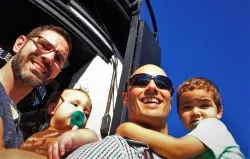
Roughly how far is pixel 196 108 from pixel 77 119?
134cm

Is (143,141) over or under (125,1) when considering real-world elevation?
under

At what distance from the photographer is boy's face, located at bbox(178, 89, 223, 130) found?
306 cm

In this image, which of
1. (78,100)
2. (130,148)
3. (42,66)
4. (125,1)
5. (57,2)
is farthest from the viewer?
(125,1)

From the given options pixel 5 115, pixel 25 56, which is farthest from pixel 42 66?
pixel 5 115

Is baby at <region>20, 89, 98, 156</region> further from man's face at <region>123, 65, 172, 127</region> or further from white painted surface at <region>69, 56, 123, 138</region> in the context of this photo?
white painted surface at <region>69, 56, 123, 138</region>

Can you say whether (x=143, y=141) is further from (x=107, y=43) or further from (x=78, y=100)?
(x=107, y=43)

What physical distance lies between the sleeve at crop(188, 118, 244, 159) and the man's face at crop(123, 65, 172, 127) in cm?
29

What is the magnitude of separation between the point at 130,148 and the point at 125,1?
651 centimetres

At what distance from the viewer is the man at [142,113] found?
205cm

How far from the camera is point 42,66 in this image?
353 centimetres

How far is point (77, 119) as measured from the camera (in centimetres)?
377

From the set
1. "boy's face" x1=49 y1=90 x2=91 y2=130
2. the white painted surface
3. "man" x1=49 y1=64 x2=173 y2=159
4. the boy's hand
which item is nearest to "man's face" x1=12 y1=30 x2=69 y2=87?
"boy's face" x1=49 y1=90 x2=91 y2=130

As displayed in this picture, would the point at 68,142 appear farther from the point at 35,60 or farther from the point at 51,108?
the point at 51,108

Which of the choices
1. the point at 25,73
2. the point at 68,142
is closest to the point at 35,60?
the point at 25,73
